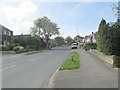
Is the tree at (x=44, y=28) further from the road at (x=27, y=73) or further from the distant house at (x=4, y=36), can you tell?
the road at (x=27, y=73)

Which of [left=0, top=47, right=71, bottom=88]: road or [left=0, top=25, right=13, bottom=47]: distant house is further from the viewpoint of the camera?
[left=0, top=25, right=13, bottom=47]: distant house

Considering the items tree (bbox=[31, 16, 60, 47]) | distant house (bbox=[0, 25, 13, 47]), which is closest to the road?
distant house (bbox=[0, 25, 13, 47])

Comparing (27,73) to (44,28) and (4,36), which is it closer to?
(4,36)

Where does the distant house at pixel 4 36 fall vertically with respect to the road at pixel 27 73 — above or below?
above

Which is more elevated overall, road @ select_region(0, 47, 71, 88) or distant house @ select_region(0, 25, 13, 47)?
distant house @ select_region(0, 25, 13, 47)

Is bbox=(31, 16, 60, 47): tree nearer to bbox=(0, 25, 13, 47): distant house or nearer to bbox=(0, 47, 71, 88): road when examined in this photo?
bbox=(0, 25, 13, 47): distant house

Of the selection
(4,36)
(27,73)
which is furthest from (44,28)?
(27,73)

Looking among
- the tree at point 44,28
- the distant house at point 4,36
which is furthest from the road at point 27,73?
the tree at point 44,28

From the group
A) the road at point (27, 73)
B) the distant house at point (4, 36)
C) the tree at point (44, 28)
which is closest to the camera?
the road at point (27, 73)

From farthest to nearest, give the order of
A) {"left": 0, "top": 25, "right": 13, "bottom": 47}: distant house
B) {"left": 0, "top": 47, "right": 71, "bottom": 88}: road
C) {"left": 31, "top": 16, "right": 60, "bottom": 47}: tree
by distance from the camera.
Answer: {"left": 31, "top": 16, "right": 60, "bottom": 47}: tree, {"left": 0, "top": 25, "right": 13, "bottom": 47}: distant house, {"left": 0, "top": 47, "right": 71, "bottom": 88}: road


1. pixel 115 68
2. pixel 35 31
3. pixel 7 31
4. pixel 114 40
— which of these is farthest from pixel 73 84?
pixel 35 31

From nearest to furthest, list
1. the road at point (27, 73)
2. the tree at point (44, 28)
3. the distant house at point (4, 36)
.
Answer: the road at point (27, 73), the distant house at point (4, 36), the tree at point (44, 28)

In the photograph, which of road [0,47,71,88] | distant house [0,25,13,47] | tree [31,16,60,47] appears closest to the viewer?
road [0,47,71,88]

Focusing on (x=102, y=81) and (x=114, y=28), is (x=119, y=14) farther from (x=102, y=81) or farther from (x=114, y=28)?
(x=102, y=81)
